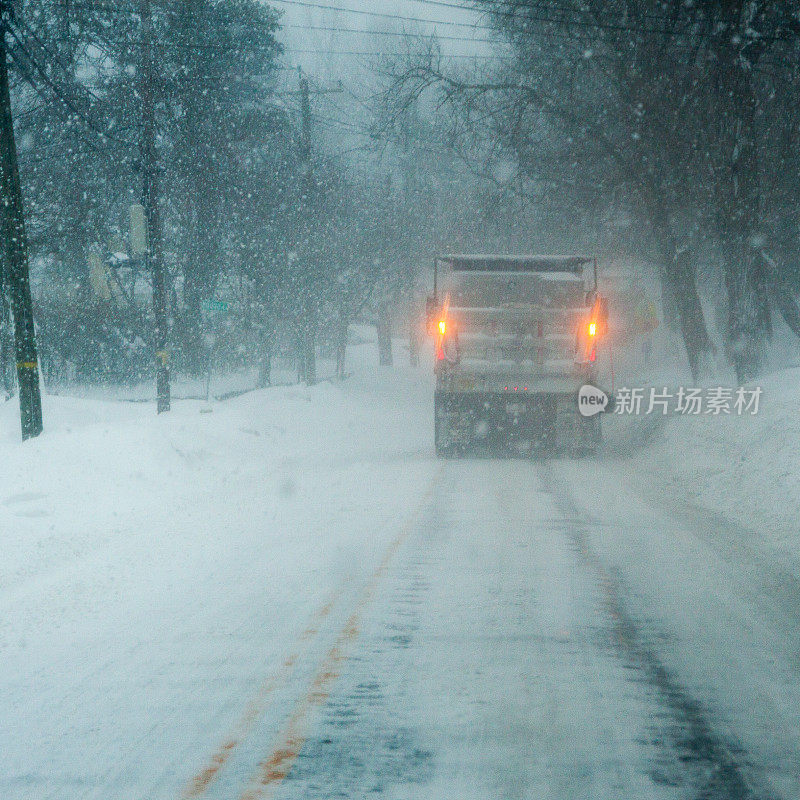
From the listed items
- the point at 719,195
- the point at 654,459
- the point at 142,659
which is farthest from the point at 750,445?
the point at 142,659

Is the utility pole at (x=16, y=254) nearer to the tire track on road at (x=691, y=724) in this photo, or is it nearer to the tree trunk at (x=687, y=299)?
the tire track on road at (x=691, y=724)

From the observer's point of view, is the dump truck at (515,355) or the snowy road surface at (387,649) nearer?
the snowy road surface at (387,649)

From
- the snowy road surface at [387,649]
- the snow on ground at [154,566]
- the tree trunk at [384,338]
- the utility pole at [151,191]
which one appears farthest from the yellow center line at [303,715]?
the tree trunk at [384,338]

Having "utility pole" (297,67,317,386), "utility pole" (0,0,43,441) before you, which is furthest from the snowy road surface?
"utility pole" (297,67,317,386)

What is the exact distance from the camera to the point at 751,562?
9.20 m

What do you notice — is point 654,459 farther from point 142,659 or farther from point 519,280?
point 142,659

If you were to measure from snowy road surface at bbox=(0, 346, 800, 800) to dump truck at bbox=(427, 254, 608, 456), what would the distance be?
4.89m

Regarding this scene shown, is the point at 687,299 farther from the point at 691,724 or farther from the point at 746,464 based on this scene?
the point at 691,724

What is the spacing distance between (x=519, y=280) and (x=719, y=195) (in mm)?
4711

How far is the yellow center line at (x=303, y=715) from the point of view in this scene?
14.4ft

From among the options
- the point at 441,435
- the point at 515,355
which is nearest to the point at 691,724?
the point at 515,355

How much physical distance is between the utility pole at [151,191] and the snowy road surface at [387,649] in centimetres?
783

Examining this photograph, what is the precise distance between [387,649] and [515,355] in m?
12.0

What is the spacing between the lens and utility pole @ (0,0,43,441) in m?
14.7
